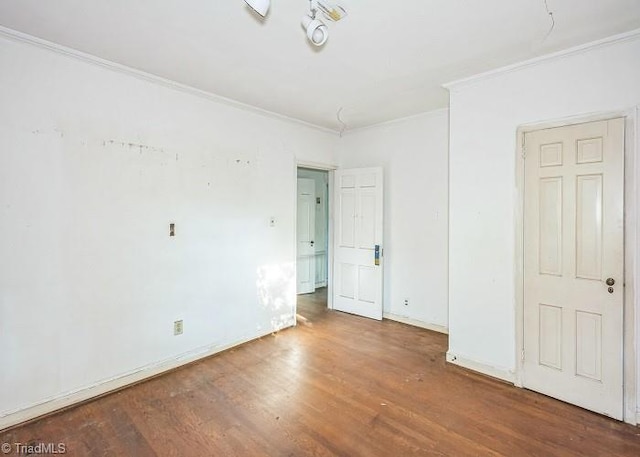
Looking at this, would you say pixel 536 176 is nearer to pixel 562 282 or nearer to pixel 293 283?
Answer: pixel 562 282

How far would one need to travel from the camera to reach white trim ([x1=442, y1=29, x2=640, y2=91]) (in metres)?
2.26

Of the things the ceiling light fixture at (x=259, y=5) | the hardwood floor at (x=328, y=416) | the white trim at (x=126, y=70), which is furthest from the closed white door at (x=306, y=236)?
the ceiling light fixture at (x=259, y=5)

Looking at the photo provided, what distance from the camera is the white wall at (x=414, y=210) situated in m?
3.99

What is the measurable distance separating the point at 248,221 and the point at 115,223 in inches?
53.3

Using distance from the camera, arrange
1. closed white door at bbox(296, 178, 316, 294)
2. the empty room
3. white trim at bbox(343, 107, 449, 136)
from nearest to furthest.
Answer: the empty room, white trim at bbox(343, 107, 449, 136), closed white door at bbox(296, 178, 316, 294)

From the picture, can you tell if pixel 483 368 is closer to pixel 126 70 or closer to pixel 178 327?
pixel 178 327

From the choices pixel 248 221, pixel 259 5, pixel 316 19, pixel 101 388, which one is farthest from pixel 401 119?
pixel 101 388

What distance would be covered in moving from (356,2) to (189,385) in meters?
3.14

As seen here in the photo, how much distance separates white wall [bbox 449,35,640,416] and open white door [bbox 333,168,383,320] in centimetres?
136

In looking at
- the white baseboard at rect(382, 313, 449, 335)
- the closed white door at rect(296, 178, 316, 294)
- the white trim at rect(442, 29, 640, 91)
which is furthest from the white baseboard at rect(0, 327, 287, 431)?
the white trim at rect(442, 29, 640, 91)

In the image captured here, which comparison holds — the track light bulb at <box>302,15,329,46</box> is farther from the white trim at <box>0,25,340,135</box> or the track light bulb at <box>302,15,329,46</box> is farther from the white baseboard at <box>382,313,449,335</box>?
the white baseboard at <box>382,313,449,335</box>

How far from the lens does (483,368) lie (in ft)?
9.77

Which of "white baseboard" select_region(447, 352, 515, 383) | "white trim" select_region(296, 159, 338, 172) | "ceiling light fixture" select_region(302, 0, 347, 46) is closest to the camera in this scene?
"ceiling light fixture" select_region(302, 0, 347, 46)

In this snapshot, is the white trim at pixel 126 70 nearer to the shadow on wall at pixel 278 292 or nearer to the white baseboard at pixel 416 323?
the shadow on wall at pixel 278 292
